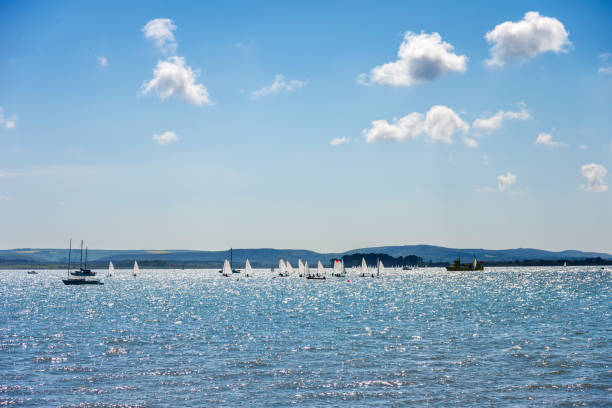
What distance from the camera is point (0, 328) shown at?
231 feet

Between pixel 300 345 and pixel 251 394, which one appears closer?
pixel 251 394

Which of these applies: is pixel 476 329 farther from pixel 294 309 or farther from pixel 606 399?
pixel 294 309

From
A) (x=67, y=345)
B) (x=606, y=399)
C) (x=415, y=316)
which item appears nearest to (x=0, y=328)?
(x=67, y=345)

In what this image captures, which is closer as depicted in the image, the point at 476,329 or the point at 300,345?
the point at 300,345

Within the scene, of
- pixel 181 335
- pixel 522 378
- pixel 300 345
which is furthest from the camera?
pixel 181 335

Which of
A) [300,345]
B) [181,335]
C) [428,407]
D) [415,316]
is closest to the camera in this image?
[428,407]

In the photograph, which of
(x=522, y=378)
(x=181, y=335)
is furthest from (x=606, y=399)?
(x=181, y=335)

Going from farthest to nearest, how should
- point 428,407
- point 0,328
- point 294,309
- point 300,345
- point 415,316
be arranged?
point 294,309 < point 415,316 < point 0,328 < point 300,345 < point 428,407

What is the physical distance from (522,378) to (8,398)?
3255 centimetres

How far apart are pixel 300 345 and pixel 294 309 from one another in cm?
4545

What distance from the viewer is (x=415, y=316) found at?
274 feet

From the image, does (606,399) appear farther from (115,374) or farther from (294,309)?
(294,309)

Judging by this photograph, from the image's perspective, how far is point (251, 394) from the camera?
115ft

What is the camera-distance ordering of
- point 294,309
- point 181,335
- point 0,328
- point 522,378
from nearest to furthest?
point 522,378 < point 181,335 < point 0,328 < point 294,309
